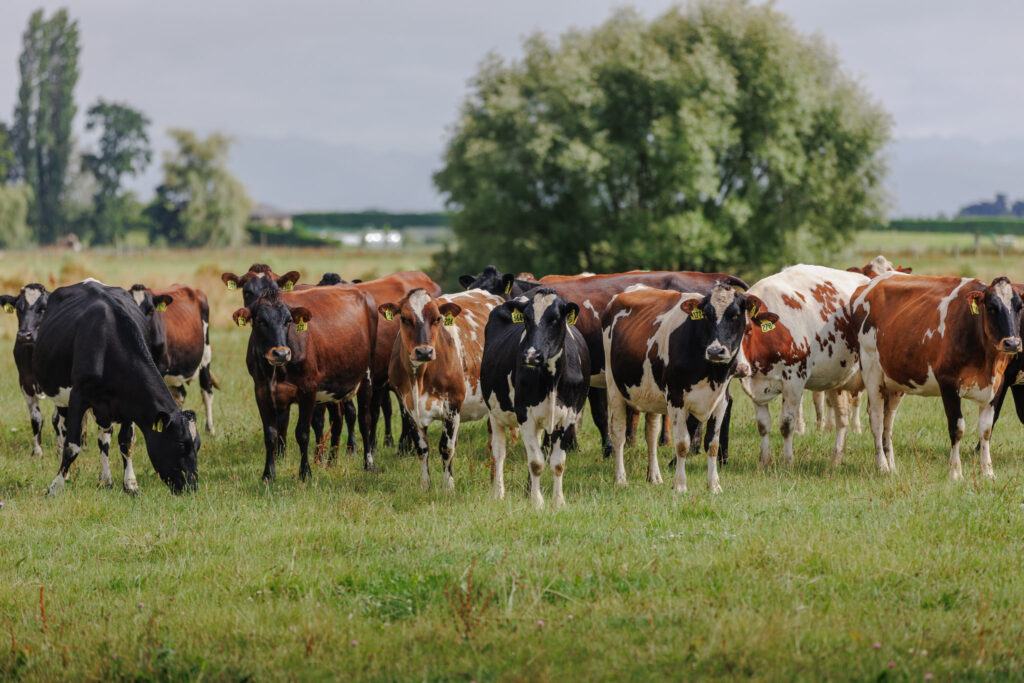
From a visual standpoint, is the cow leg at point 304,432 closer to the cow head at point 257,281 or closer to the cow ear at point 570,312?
the cow head at point 257,281

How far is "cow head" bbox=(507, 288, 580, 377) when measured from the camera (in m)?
9.50

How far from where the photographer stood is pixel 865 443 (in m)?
13.6

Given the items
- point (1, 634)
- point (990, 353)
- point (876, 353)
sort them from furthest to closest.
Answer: point (876, 353)
point (990, 353)
point (1, 634)

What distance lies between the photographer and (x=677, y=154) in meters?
38.3

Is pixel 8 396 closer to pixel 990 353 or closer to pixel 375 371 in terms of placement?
pixel 375 371

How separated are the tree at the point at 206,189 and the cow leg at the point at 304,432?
85.5 m

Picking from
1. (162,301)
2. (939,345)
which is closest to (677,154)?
(162,301)

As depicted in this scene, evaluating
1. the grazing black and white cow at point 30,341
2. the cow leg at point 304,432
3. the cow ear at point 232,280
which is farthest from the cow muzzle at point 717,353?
the grazing black and white cow at point 30,341

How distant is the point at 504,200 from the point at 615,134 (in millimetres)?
5090

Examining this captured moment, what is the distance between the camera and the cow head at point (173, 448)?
1106cm

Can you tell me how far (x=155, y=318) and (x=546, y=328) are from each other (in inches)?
263

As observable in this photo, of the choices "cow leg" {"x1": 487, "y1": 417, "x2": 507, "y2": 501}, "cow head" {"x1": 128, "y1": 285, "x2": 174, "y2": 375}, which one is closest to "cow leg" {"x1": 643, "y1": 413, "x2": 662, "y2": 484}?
"cow leg" {"x1": 487, "y1": 417, "x2": 507, "y2": 501}

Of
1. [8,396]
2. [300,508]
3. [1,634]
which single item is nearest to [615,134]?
[8,396]

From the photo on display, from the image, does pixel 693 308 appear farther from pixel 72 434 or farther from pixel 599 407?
pixel 72 434
